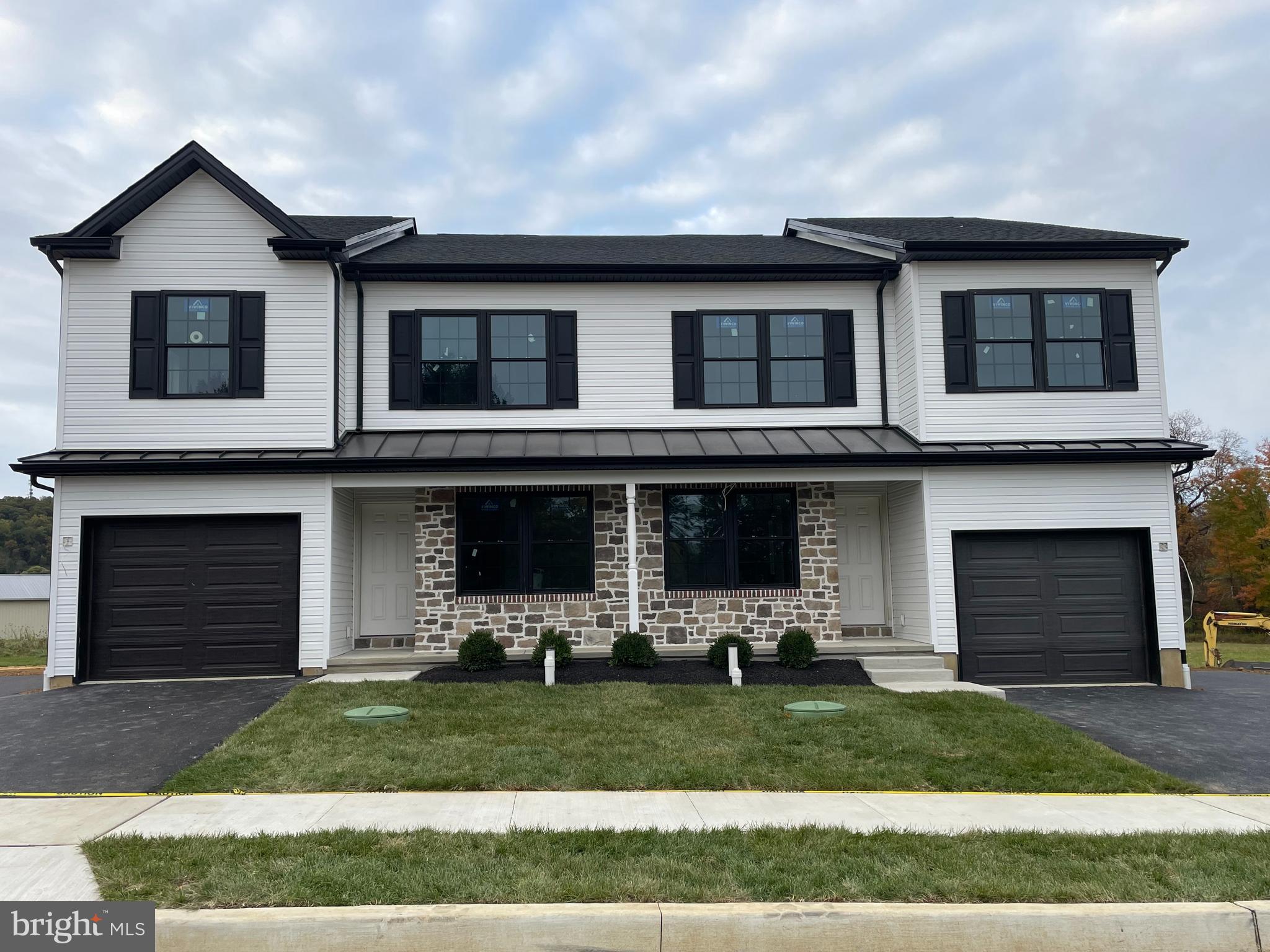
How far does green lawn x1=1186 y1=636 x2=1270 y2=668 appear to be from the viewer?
883 inches

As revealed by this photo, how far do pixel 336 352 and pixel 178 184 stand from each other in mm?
3441

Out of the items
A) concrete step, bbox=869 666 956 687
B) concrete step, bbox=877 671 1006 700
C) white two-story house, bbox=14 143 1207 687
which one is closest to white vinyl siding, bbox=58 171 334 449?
white two-story house, bbox=14 143 1207 687

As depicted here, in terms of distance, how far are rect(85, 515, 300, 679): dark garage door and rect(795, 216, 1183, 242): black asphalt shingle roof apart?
11.1 meters

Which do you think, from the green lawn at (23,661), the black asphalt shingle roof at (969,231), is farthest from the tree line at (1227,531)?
the green lawn at (23,661)

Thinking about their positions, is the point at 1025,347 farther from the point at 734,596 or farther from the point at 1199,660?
the point at 1199,660

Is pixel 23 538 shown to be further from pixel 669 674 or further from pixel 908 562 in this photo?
pixel 908 562

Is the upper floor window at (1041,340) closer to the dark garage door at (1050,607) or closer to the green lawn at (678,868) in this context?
the dark garage door at (1050,607)

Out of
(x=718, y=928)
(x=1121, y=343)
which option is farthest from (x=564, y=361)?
(x=718, y=928)

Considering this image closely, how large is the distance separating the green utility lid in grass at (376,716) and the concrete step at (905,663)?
21.8 feet

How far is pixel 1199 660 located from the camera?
22562 millimetres

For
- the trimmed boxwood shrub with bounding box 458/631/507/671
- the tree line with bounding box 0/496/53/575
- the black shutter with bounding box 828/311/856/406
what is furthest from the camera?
the tree line with bounding box 0/496/53/575

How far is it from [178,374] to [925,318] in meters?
11.5

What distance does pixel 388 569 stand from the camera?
47.3 feet

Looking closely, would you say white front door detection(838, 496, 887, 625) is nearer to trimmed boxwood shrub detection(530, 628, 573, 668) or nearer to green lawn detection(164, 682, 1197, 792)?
green lawn detection(164, 682, 1197, 792)
